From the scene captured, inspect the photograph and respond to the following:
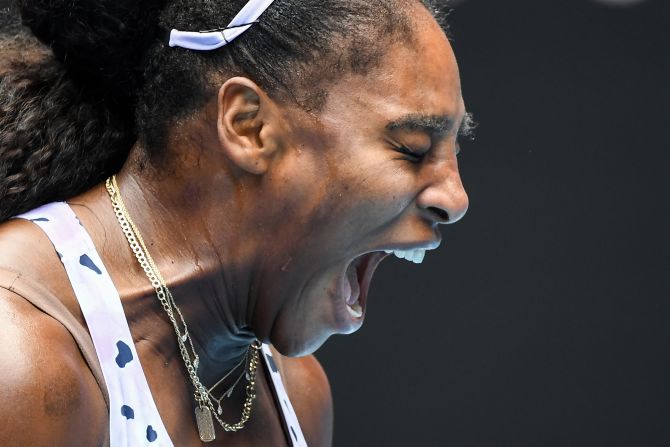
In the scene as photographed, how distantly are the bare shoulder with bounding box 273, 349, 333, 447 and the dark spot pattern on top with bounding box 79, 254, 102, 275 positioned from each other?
1.17ft

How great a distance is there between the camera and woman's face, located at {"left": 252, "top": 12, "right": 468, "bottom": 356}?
3.80 ft

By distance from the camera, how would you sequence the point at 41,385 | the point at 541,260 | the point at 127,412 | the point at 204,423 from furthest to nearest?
the point at 541,260 < the point at 204,423 < the point at 127,412 < the point at 41,385

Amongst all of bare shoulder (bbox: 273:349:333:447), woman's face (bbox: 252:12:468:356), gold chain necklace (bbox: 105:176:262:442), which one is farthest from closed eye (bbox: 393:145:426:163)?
bare shoulder (bbox: 273:349:333:447)

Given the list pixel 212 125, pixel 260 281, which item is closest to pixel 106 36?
pixel 212 125

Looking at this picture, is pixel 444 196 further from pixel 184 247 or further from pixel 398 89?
pixel 184 247

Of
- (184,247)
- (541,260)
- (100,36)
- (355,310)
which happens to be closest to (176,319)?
(184,247)

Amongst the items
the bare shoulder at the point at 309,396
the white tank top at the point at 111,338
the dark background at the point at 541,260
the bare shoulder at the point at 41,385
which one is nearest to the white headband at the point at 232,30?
the white tank top at the point at 111,338

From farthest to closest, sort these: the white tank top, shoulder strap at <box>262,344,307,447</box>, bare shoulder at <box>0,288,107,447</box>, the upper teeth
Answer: shoulder strap at <box>262,344,307,447</box>, the upper teeth, the white tank top, bare shoulder at <box>0,288,107,447</box>

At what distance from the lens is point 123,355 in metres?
1.13

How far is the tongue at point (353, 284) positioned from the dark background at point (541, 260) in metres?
0.62

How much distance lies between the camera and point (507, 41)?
1885mm

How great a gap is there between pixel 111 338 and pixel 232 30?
31cm

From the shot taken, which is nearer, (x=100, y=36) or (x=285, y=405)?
(x=100, y=36)

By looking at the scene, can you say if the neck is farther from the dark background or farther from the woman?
the dark background
